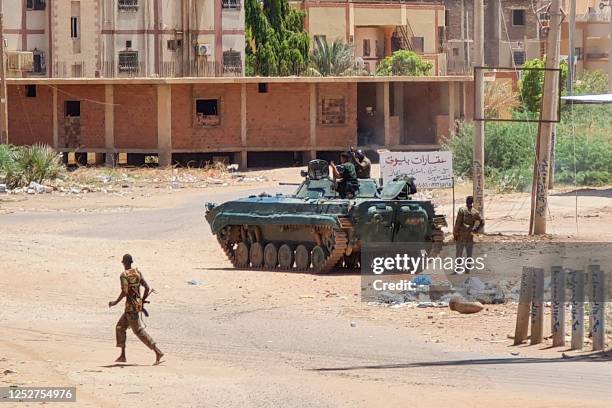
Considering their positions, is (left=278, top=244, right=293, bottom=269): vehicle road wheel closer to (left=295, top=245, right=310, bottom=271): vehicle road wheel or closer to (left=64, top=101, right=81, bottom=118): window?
(left=295, top=245, right=310, bottom=271): vehicle road wheel

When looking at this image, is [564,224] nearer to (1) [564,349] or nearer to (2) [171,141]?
(1) [564,349]

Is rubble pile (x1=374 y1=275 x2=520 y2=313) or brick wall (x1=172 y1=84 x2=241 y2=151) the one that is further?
brick wall (x1=172 y1=84 x2=241 y2=151)

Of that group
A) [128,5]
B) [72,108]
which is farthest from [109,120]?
[128,5]

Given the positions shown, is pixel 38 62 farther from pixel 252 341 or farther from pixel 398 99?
pixel 252 341

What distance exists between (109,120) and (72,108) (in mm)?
1887

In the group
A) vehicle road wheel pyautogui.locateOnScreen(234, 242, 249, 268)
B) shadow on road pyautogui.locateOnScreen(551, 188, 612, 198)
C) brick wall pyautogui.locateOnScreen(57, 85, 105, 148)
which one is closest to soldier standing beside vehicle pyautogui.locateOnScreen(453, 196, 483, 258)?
vehicle road wheel pyautogui.locateOnScreen(234, 242, 249, 268)

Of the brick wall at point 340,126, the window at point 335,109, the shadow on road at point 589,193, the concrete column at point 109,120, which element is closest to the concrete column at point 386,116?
the brick wall at point 340,126

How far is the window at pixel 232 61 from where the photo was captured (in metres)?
67.6

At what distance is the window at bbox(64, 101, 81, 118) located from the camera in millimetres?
52906

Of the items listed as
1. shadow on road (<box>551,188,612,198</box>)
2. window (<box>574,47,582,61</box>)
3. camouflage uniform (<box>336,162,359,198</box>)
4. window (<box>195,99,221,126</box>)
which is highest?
window (<box>574,47,582,61</box>)

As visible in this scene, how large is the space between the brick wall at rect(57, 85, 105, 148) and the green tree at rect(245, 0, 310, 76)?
20.7 metres

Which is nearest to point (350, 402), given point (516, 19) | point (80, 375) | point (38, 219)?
point (80, 375)

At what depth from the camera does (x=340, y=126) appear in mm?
53125

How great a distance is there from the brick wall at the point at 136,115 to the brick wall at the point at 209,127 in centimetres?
86
